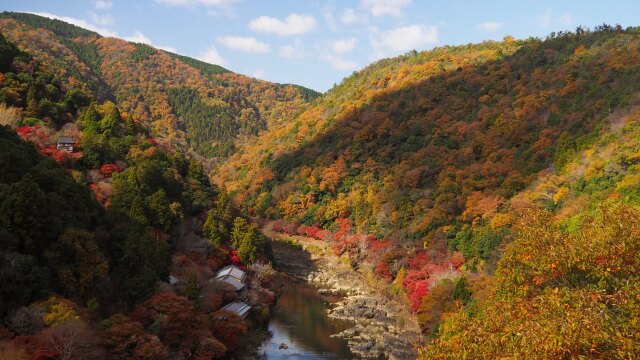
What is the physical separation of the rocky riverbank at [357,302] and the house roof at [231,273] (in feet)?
26.4

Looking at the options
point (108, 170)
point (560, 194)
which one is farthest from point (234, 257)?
point (560, 194)

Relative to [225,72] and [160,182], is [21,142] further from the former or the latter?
[225,72]

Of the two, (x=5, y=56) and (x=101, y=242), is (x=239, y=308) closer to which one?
(x=101, y=242)

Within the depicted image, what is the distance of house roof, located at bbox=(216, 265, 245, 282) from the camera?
39469 millimetres

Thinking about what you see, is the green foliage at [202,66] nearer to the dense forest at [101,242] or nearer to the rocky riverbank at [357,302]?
the rocky riverbank at [357,302]

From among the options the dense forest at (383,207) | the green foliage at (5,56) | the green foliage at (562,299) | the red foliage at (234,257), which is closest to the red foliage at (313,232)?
the dense forest at (383,207)

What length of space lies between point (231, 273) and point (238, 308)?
5.15m

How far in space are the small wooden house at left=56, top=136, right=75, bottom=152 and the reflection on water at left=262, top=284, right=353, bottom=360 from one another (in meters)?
21.0

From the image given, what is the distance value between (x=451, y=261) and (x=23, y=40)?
103 meters

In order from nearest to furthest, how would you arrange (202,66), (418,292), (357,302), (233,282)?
(418,292)
(233,282)
(357,302)
(202,66)

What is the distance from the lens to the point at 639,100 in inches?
1668

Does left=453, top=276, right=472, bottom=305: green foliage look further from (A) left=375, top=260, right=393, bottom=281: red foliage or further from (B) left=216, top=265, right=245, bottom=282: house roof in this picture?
(B) left=216, top=265, right=245, bottom=282: house roof

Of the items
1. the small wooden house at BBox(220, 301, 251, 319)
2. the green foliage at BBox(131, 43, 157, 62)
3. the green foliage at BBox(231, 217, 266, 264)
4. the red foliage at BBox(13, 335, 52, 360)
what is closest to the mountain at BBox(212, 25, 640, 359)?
the green foliage at BBox(231, 217, 266, 264)

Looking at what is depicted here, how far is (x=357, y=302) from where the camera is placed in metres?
44.1
